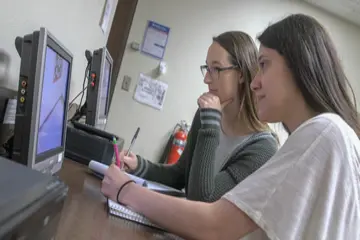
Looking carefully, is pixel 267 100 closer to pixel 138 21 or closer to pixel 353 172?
pixel 353 172

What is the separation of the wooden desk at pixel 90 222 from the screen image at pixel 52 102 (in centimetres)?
13

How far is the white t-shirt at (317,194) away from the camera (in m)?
0.75

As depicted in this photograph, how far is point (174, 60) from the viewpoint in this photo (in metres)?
3.63

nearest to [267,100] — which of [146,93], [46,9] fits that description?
[46,9]

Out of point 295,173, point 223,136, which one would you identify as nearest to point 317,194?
point 295,173

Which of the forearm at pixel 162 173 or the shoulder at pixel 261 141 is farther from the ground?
the shoulder at pixel 261 141

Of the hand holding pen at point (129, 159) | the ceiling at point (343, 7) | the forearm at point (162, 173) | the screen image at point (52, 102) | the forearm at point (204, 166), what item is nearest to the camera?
the screen image at point (52, 102)

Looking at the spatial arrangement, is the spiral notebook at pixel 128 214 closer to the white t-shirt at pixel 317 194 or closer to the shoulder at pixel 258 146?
the white t-shirt at pixel 317 194

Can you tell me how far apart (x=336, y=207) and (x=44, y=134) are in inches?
24.8

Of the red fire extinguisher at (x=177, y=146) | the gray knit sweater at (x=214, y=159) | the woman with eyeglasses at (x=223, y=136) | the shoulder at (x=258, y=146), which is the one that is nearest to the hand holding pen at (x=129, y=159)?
the woman with eyeglasses at (x=223, y=136)

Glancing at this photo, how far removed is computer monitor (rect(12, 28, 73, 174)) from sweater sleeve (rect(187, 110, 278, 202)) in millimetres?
448

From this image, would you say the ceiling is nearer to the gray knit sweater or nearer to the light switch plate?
the light switch plate

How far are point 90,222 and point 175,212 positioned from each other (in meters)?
0.20

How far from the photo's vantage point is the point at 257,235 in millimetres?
829
